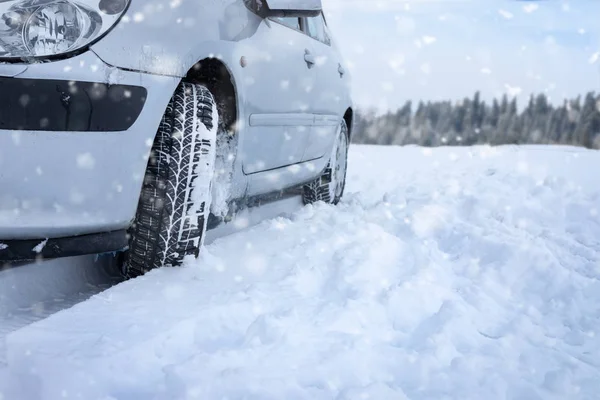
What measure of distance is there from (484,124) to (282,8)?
7641 centimetres

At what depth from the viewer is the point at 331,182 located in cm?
486

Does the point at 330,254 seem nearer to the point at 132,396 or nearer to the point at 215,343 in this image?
the point at 215,343

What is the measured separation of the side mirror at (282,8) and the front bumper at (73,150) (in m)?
0.91

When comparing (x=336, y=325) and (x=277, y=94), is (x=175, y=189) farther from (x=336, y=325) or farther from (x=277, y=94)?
(x=277, y=94)

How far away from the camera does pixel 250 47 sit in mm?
2756

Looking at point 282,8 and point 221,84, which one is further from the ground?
point 282,8

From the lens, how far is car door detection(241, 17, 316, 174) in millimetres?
2840

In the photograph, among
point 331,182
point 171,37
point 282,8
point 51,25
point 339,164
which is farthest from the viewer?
point 339,164

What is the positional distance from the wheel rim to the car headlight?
3097mm

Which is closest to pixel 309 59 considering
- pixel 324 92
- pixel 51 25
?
pixel 324 92

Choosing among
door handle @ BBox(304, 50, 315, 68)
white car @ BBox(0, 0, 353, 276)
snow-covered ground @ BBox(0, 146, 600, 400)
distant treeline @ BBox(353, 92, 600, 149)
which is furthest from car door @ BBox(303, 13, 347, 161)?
distant treeline @ BBox(353, 92, 600, 149)

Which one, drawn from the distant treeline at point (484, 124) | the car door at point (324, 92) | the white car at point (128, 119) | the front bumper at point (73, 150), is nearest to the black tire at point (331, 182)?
the car door at point (324, 92)

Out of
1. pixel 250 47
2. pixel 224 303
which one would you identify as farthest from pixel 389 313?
pixel 250 47

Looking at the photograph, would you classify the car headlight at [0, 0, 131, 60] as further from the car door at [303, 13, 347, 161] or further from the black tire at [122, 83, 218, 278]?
the car door at [303, 13, 347, 161]
